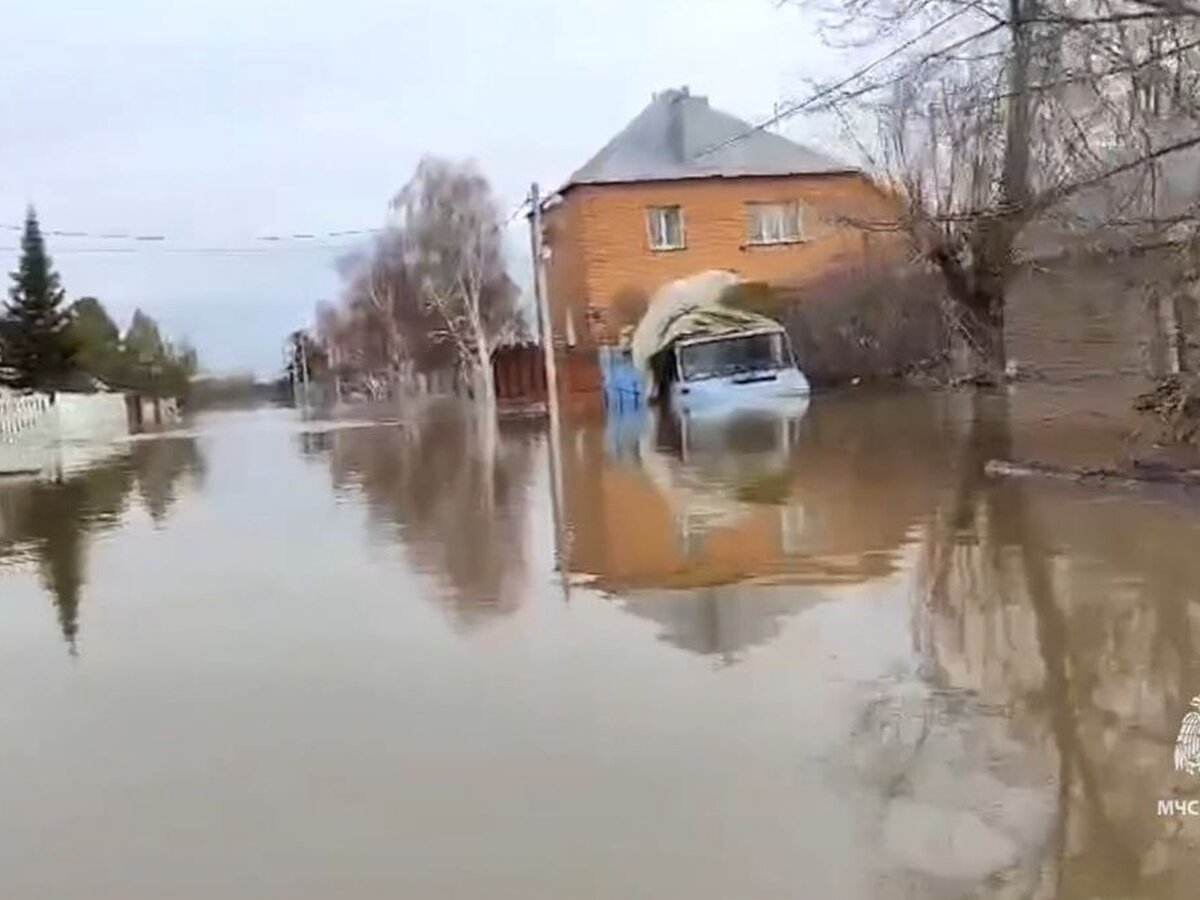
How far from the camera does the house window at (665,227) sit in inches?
1195

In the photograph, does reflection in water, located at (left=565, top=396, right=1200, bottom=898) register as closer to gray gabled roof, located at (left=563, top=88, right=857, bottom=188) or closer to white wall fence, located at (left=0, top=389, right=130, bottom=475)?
gray gabled roof, located at (left=563, top=88, right=857, bottom=188)

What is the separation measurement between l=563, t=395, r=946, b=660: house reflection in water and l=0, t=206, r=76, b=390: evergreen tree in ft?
64.2

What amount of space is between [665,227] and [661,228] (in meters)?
0.08

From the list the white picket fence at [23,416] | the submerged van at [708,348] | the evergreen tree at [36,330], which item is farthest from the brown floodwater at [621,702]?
the evergreen tree at [36,330]

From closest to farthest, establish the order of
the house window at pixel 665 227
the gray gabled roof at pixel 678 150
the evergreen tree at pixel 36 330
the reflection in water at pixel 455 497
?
the reflection in water at pixel 455 497 → the gray gabled roof at pixel 678 150 → the house window at pixel 665 227 → the evergreen tree at pixel 36 330

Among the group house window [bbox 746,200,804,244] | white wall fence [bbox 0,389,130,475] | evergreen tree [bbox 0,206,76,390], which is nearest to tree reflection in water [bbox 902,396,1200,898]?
white wall fence [bbox 0,389,130,475]

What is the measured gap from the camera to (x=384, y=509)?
1366 cm

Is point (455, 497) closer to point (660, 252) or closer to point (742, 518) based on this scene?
point (742, 518)

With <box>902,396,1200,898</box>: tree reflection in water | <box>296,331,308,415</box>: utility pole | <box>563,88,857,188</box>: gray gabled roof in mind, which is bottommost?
<box>902,396,1200,898</box>: tree reflection in water

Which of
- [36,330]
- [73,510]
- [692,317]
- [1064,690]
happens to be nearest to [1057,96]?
[1064,690]

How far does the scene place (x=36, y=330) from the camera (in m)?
37.6

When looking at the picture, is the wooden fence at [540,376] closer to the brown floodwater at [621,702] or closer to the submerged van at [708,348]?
the submerged van at [708,348]

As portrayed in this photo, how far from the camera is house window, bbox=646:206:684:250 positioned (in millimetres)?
30359

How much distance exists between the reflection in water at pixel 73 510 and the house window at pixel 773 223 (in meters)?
11.5
